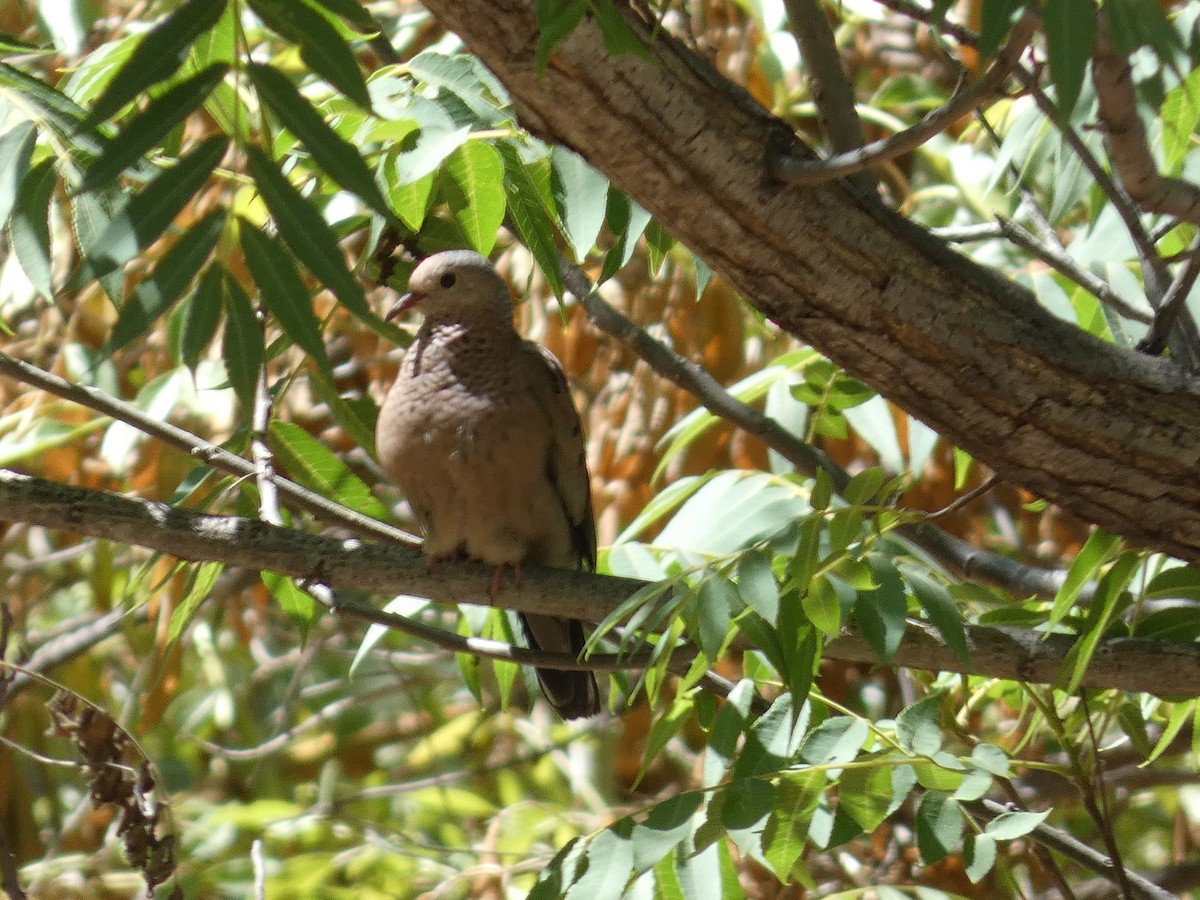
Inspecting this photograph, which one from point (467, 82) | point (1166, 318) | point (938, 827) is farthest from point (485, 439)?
point (1166, 318)

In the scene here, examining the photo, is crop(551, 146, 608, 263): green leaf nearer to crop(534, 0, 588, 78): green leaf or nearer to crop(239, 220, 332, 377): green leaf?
crop(534, 0, 588, 78): green leaf

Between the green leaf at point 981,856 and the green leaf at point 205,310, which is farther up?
the green leaf at point 205,310

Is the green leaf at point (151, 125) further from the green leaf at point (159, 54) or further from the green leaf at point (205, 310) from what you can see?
the green leaf at point (205, 310)

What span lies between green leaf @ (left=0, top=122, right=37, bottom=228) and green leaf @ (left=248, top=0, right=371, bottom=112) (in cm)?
83

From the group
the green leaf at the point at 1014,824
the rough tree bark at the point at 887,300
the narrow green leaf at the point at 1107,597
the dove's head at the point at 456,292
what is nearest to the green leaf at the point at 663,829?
the green leaf at the point at 1014,824

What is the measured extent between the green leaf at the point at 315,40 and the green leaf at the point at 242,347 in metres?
0.27

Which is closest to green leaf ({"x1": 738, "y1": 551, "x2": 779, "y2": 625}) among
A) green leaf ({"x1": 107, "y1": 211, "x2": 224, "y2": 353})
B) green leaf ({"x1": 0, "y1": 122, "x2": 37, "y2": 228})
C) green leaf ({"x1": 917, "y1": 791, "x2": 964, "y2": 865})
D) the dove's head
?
green leaf ({"x1": 917, "y1": 791, "x2": 964, "y2": 865})

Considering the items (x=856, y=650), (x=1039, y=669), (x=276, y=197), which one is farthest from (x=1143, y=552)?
(x=276, y=197)

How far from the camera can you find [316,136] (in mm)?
1661

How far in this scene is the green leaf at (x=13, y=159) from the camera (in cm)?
233

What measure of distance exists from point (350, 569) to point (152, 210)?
3.45 ft

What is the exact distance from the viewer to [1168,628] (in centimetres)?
252

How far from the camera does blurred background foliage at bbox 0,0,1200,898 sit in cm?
175

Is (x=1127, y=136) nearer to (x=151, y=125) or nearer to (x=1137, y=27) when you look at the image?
(x=1137, y=27)
